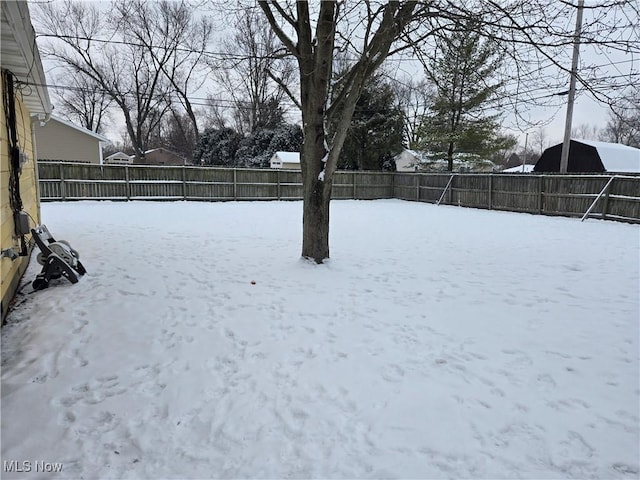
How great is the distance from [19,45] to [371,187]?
16919mm

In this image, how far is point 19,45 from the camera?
10.7 ft

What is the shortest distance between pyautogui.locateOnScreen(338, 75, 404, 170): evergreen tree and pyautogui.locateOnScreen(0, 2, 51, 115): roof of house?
17971 millimetres

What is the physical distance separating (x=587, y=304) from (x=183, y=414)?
3.99 m

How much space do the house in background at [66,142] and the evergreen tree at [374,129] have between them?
44.5 ft

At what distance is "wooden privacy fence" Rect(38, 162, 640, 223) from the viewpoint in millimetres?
11000

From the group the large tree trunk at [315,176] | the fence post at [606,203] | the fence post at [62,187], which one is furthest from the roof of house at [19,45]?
the fence post at [606,203]

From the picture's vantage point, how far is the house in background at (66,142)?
19516 millimetres

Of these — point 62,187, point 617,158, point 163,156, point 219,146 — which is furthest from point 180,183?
point 163,156

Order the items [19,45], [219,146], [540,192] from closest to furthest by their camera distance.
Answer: [19,45]
[540,192]
[219,146]

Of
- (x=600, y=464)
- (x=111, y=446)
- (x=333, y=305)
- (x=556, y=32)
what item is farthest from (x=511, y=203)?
(x=111, y=446)

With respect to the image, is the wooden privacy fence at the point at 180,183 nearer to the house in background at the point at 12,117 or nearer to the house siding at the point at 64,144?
the house siding at the point at 64,144

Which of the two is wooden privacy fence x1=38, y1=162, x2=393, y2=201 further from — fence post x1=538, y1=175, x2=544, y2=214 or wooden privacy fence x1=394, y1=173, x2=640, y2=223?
fence post x1=538, y1=175, x2=544, y2=214

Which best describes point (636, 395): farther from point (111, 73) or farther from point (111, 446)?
point (111, 73)

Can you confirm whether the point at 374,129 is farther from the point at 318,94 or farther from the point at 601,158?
the point at 318,94
